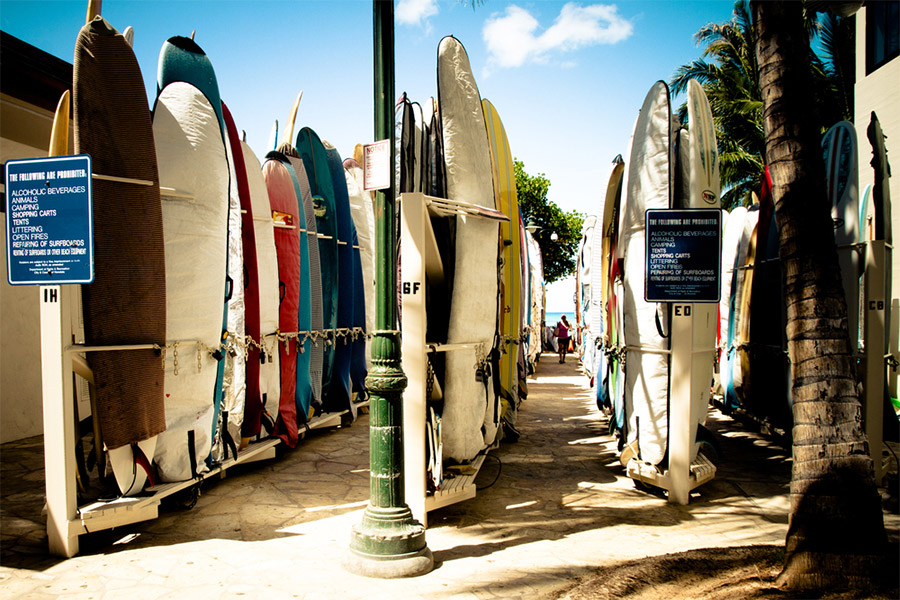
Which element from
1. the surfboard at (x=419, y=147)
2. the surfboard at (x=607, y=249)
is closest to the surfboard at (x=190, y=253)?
the surfboard at (x=419, y=147)

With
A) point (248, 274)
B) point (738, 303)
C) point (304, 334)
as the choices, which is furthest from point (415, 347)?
point (738, 303)

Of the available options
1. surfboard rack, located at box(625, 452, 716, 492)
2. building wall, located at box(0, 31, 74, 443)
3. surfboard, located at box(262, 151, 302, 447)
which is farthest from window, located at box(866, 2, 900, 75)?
building wall, located at box(0, 31, 74, 443)

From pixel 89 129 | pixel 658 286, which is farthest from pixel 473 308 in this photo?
pixel 89 129

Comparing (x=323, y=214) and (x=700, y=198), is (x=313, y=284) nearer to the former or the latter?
(x=323, y=214)

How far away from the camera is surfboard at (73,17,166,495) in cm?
410

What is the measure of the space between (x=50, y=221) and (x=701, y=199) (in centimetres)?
491

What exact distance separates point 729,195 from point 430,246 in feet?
71.3

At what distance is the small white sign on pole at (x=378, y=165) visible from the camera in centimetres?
376

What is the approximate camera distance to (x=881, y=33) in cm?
1155

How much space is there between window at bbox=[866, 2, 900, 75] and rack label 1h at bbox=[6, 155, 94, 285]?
12953 mm

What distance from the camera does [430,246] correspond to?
15.4ft

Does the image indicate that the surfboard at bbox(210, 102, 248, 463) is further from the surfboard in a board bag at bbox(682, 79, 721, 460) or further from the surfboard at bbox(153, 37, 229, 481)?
the surfboard in a board bag at bbox(682, 79, 721, 460)

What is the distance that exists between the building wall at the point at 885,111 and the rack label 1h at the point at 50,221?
10.7 metres

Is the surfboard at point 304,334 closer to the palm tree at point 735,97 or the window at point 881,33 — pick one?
the window at point 881,33
